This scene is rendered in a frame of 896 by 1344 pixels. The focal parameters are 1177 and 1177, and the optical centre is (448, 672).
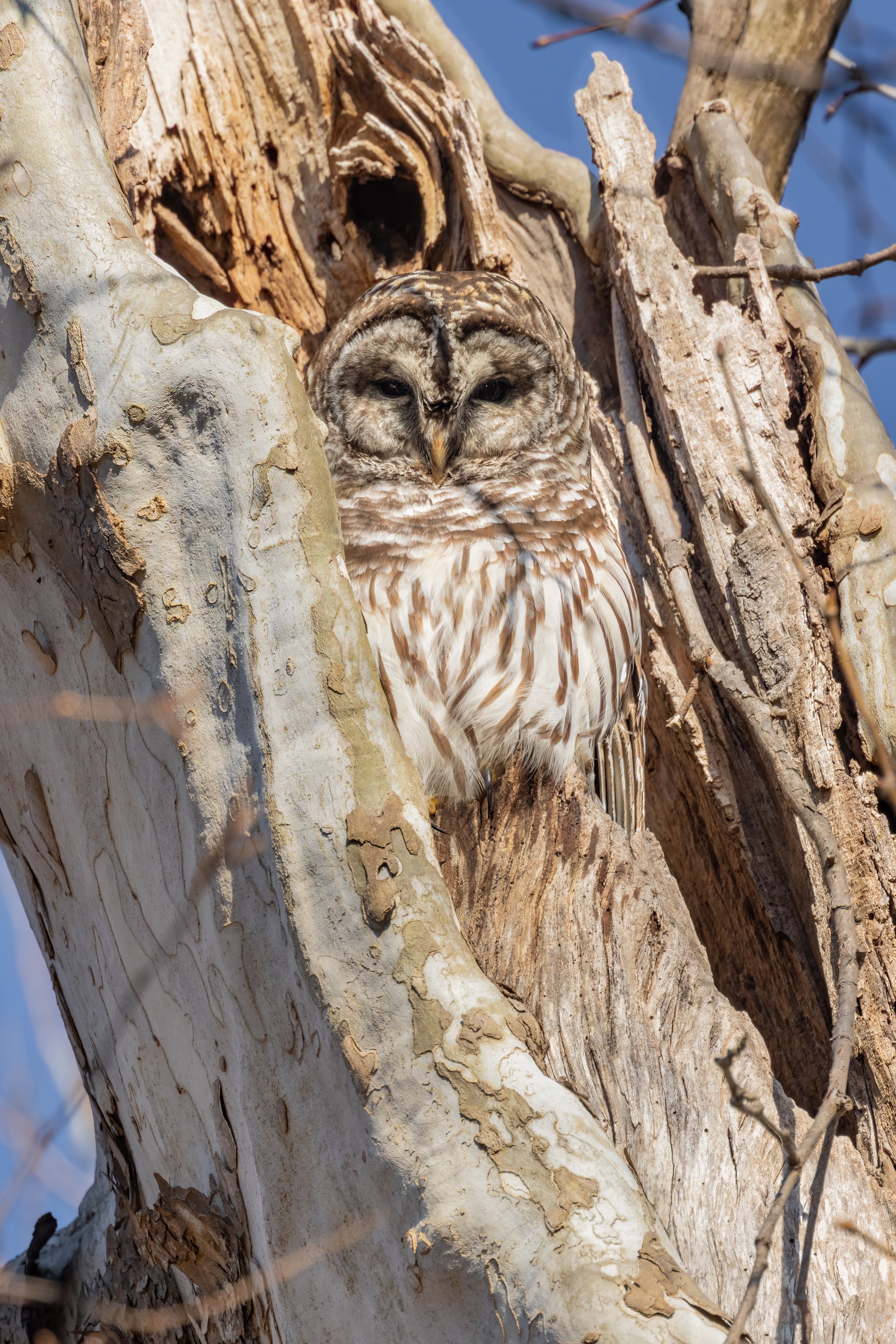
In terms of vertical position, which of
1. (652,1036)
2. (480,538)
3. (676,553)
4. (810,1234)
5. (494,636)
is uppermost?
(480,538)

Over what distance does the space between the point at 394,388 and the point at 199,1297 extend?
97.0 inches

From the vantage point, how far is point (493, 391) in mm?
3594

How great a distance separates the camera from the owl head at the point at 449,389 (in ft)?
11.3

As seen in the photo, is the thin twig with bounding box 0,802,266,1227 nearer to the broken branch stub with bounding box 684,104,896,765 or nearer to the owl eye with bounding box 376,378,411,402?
the broken branch stub with bounding box 684,104,896,765

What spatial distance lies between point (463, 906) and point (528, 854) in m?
0.19

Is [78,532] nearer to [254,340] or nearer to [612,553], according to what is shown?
[254,340]

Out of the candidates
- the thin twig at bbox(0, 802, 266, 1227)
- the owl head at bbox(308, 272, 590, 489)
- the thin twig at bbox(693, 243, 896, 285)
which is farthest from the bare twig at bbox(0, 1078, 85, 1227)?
the thin twig at bbox(693, 243, 896, 285)

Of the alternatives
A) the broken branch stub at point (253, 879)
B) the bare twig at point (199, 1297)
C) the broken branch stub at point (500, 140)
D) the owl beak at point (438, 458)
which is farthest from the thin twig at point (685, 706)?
the broken branch stub at point (500, 140)

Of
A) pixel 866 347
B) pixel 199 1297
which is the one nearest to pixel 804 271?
pixel 866 347

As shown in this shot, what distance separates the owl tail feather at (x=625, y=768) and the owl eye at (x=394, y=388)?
1.09m

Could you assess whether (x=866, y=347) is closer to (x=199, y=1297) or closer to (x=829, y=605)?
(x=829, y=605)

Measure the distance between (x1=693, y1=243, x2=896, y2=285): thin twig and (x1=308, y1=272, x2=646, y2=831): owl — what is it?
1.65 ft

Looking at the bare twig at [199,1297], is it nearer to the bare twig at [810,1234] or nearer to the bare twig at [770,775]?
the bare twig at [770,775]

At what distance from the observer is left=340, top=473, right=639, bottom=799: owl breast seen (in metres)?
2.92
